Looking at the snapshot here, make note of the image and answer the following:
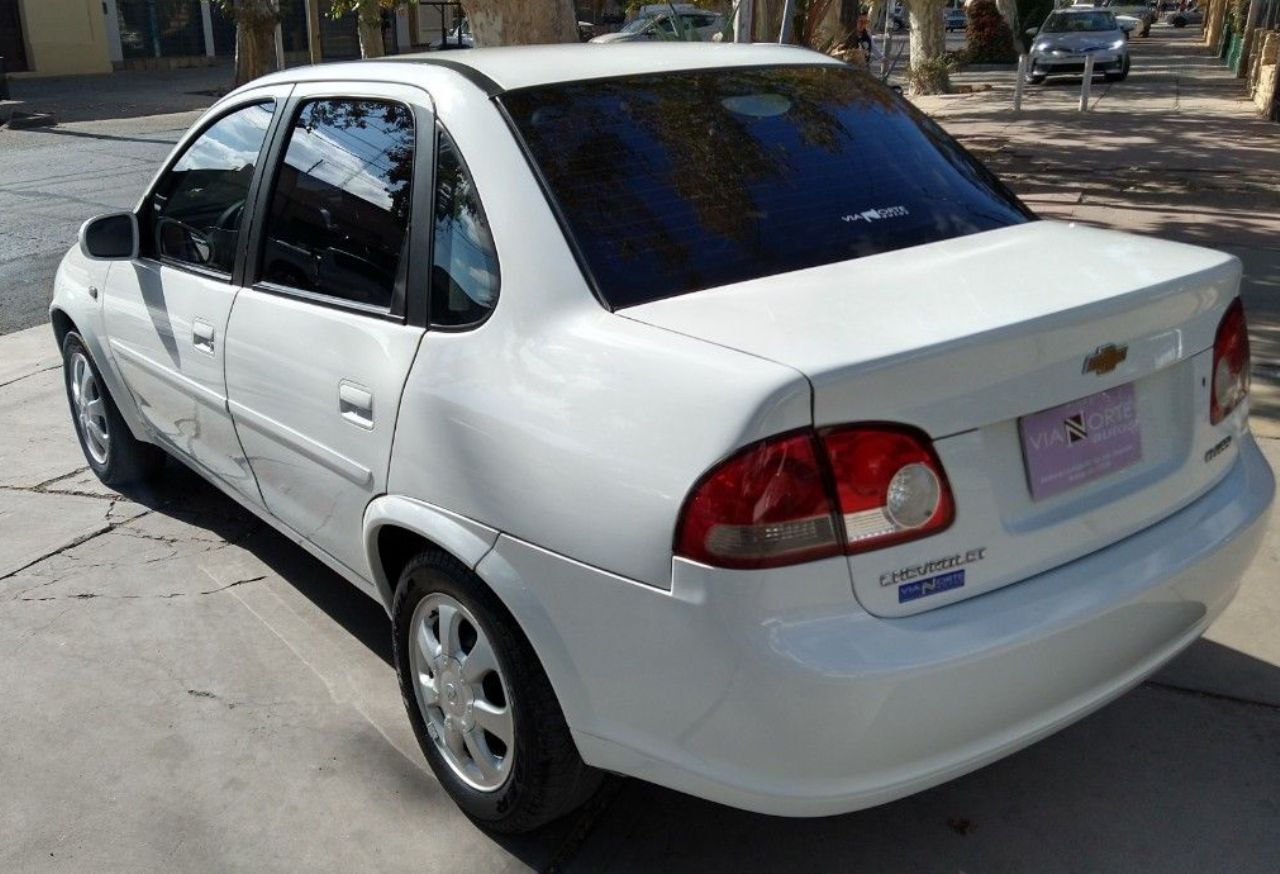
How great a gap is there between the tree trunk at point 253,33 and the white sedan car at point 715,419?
26.0 meters

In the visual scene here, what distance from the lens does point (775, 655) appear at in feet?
7.32

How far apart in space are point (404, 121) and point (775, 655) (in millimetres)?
1744

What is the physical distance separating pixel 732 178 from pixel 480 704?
53.9 inches

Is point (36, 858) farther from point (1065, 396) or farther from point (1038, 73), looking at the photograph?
point (1038, 73)

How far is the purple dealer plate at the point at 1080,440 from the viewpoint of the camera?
2.48 meters

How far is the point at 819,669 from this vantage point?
2.23 m

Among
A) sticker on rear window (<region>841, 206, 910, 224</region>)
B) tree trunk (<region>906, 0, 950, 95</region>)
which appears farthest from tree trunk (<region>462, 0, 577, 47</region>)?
tree trunk (<region>906, 0, 950, 95</region>)

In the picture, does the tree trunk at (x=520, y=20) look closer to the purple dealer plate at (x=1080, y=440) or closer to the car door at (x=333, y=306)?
the car door at (x=333, y=306)

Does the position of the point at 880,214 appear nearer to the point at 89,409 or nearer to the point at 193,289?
the point at 193,289

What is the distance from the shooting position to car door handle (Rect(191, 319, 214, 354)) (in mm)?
3846

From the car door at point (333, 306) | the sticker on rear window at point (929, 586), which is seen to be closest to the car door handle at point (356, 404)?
the car door at point (333, 306)

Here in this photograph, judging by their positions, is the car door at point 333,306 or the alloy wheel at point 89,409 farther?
the alloy wheel at point 89,409

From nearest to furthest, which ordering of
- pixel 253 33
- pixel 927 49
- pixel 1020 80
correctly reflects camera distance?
pixel 1020 80
pixel 927 49
pixel 253 33

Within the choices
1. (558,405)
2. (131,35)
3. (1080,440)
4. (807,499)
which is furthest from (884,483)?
(131,35)
